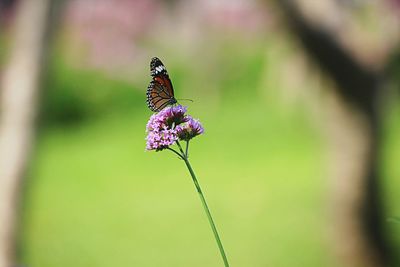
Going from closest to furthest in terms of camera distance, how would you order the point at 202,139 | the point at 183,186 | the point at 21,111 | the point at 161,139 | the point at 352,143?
the point at 161,139, the point at 21,111, the point at 352,143, the point at 183,186, the point at 202,139

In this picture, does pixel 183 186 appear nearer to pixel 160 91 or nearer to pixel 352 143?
pixel 352 143

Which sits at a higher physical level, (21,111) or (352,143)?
(21,111)

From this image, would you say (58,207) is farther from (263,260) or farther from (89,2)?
(89,2)

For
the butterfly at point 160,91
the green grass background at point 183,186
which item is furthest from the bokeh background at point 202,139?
the butterfly at point 160,91

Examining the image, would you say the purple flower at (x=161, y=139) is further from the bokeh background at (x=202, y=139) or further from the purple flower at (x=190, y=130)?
the bokeh background at (x=202, y=139)

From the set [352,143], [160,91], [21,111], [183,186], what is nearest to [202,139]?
[183,186]

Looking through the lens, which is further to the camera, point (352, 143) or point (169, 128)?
→ point (352, 143)

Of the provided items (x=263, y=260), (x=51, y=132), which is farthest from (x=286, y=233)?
(x=51, y=132)
